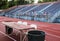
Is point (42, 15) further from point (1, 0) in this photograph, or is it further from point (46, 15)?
point (1, 0)

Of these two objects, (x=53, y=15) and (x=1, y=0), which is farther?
(x=1, y=0)

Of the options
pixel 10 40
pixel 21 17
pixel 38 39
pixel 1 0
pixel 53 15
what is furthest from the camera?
pixel 1 0

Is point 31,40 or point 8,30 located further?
point 8,30

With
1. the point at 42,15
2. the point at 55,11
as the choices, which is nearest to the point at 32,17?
the point at 42,15

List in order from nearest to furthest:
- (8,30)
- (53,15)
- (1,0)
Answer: (8,30), (53,15), (1,0)

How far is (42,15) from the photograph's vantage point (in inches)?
645

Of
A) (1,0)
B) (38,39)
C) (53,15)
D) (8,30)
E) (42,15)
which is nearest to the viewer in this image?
(38,39)

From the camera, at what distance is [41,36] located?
16.3 feet

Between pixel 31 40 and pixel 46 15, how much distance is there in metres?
11.0

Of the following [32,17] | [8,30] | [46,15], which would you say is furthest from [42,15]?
[8,30]

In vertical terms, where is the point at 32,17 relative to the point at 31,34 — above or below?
below

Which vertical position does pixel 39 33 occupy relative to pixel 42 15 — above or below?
above

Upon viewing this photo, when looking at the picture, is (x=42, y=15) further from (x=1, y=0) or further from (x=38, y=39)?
(x=1, y=0)

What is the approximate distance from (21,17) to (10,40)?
13190mm
